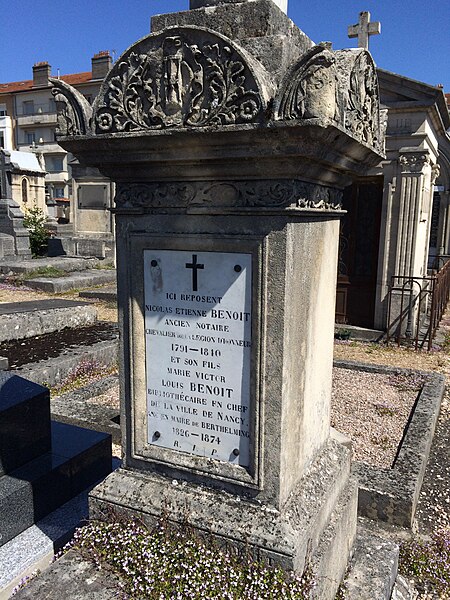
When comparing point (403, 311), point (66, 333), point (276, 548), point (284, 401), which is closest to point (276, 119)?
point (284, 401)

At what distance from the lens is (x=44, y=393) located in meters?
3.23

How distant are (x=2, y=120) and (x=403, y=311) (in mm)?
47250

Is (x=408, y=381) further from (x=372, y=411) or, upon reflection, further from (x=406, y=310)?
(x=406, y=310)

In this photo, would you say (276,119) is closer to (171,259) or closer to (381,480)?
(171,259)

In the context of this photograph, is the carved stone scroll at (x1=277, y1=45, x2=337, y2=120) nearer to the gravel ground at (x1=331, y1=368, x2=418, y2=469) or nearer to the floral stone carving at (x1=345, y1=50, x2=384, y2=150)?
the floral stone carving at (x1=345, y1=50, x2=384, y2=150)

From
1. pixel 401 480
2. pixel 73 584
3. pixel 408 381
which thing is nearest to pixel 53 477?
pixel 73 584

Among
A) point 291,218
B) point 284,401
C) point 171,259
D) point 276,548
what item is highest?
point 291,218

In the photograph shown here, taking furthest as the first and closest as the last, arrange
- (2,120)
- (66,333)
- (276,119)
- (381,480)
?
(2,120), (66,333), (381,480), (276,119)

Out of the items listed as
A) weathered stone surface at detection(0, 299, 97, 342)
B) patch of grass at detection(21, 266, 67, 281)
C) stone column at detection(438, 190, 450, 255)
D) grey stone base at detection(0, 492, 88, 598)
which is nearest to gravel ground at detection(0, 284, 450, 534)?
grey stone base at detection(0, 492, 88, 598)

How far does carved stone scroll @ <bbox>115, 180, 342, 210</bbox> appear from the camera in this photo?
2.01 meters

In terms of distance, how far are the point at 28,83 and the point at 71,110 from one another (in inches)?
2093

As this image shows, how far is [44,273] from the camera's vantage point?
14977 mm

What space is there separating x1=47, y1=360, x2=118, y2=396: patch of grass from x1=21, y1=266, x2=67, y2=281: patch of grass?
8.73 meters

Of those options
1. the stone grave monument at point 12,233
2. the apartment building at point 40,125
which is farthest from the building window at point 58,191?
the stone grave monument at point 12,233
